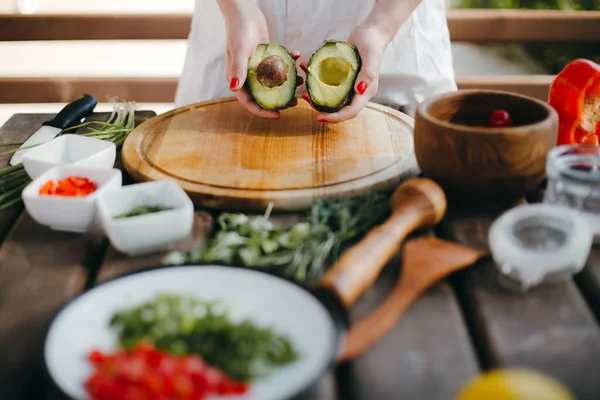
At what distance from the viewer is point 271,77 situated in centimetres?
169

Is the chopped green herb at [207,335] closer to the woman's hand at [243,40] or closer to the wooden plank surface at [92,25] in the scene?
the woman's hand at [243,40]

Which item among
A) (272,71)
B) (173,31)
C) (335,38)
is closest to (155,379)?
(272,71)

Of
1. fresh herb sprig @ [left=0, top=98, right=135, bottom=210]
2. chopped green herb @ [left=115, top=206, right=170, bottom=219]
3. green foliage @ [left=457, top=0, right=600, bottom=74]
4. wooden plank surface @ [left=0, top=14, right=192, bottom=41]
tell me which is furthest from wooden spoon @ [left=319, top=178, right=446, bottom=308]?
green foliage @ [left=457, top=0, right=600, bottom=74]

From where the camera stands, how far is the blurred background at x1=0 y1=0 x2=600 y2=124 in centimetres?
315

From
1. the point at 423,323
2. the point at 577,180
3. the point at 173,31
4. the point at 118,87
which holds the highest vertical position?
the point at 577,180

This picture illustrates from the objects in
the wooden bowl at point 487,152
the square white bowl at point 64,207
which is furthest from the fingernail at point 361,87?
the square white bowl at point 64,207

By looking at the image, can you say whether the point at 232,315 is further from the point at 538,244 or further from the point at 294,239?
the point at 538,244

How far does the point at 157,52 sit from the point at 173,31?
2.45m

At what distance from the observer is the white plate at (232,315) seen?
894mm

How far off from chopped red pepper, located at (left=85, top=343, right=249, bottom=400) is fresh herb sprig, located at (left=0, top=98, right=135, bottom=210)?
0.74m

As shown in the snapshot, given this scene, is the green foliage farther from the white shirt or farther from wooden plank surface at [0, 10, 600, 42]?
the white shirt

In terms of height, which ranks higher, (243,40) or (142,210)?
(243,40)

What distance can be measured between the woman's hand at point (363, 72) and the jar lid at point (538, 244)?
618 mm

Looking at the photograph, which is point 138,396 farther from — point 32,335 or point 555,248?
point 555,248
